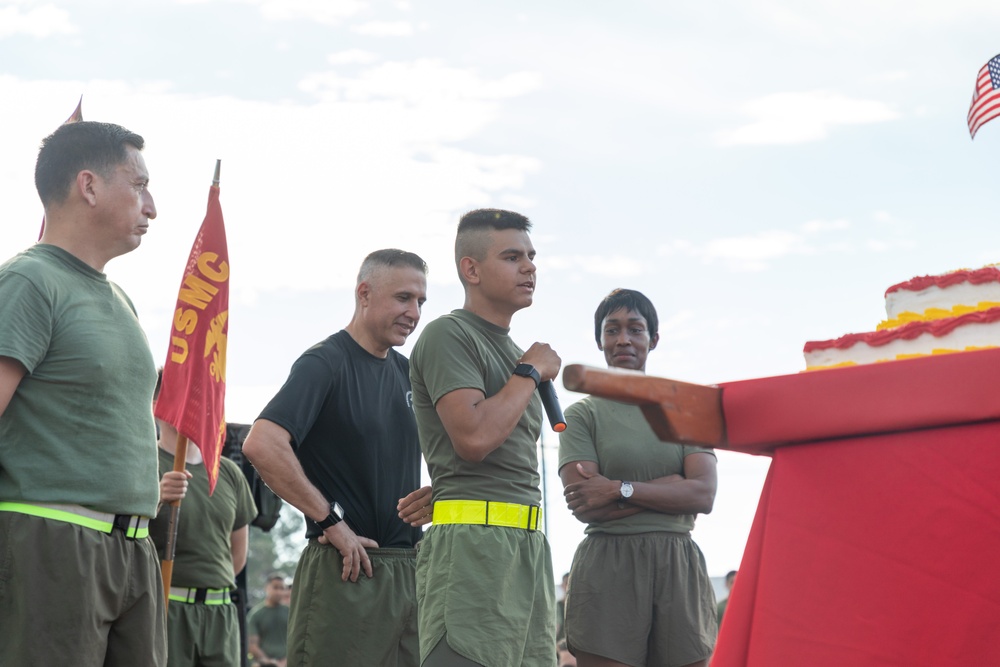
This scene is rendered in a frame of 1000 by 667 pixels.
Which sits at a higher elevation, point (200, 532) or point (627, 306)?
point (627, 306)

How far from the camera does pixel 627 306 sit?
5.04 metres

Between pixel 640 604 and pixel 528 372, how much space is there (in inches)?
61.8

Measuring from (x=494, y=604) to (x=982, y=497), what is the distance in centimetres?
181

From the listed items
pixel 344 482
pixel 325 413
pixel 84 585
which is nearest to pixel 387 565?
pixel 344 482

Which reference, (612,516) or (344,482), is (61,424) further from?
(612,516)

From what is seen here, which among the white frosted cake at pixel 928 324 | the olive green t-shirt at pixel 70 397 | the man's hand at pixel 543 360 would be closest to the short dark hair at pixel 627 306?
the man's hand at pixel 543 360

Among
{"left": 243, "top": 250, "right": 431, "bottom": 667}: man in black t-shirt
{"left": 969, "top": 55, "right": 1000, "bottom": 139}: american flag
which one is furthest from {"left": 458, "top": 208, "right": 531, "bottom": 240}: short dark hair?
{"left": 969, "top": 55, "right": 1000, "bottom": 139}: american flag

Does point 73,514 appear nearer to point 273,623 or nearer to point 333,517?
point 333,517

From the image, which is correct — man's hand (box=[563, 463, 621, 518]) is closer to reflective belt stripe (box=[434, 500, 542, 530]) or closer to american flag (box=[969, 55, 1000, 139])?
reflective belt stripe (box=[434, 500, 542, 530])

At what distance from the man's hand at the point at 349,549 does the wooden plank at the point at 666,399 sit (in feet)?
8.50

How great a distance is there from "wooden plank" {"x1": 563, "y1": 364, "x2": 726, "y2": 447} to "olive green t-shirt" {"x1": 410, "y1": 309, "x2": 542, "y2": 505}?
152 centimetres

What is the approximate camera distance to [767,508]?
1755mm

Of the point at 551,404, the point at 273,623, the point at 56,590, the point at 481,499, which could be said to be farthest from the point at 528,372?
the point at 273,623

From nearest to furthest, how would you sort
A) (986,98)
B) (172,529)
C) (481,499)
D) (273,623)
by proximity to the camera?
(481,499)
(172,529)
(986,98)
(273,623)
